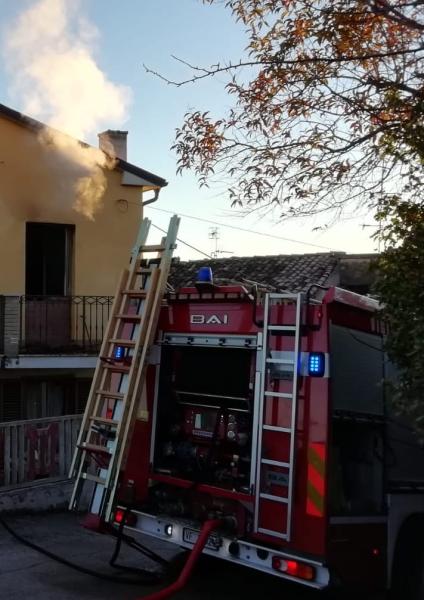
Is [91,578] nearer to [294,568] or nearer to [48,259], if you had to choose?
[294,568]

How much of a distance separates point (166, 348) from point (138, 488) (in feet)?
4.10

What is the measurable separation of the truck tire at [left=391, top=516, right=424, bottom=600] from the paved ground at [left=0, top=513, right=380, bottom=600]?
0.94 m

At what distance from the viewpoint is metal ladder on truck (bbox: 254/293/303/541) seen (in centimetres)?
540

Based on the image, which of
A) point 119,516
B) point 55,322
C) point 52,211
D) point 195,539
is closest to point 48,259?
point 52,211

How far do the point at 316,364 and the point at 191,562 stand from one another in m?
1.77

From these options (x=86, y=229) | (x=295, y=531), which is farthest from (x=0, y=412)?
(x=295, y=531)

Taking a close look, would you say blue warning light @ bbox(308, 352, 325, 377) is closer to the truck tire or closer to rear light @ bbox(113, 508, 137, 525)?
the truck tire

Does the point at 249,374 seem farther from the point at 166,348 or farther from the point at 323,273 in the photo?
the point at 323,273

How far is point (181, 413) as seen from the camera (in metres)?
6.61

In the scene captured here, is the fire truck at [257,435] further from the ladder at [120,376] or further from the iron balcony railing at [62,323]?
the iron balcony railing at [62,323]

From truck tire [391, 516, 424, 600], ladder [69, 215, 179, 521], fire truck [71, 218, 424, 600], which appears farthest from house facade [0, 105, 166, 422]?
truck tire [391, 516, 424, 600]

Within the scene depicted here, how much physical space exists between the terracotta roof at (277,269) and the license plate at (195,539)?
1638 cm

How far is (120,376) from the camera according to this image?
21.0 feet

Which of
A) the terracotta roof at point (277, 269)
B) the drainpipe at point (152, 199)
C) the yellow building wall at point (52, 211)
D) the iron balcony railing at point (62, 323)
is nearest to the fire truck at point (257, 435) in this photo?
the iron balcony railing at point (62, 323)
